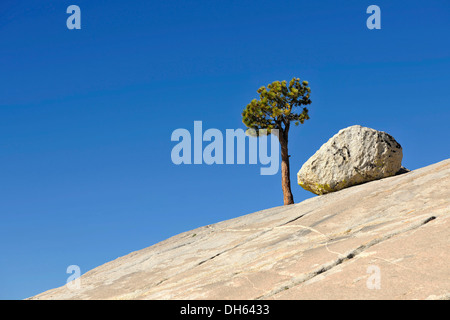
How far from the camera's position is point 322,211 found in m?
16.8

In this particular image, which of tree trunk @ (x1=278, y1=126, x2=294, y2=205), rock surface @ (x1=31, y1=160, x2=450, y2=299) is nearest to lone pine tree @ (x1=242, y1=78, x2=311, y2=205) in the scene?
tree trunk @ (x1=278, y1=126, x2=294, y2=205)

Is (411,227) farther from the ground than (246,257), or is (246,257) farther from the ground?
(411,227)

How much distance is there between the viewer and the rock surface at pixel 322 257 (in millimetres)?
9203

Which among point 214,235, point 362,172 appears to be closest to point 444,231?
point 214,235

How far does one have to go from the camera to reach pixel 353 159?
2317cm

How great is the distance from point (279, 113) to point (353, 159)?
26.7 ft

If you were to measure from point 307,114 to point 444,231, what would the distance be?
20434mm

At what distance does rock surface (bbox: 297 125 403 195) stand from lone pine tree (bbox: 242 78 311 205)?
5784mm

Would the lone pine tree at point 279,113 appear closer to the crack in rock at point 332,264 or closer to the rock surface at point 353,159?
the rock surface at point 353,159

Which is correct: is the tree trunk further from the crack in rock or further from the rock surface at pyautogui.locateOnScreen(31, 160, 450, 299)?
the crack in rock

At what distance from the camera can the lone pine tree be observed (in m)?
30.1

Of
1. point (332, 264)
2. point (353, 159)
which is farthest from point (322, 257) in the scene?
point (353, 159)
